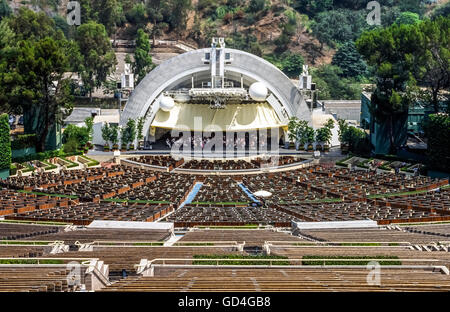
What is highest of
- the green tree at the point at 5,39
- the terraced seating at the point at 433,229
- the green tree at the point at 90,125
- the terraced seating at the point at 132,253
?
the green tree at the point at 5,39

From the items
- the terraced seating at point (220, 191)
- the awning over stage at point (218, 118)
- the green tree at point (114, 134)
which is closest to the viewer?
the terraced seating at point (220, 191)

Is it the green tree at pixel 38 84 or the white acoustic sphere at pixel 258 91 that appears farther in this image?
the white acoustic sphere at pixel 258 91

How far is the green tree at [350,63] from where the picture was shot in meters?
106

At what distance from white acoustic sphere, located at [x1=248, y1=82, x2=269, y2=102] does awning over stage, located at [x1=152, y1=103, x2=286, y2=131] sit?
9.72 feet

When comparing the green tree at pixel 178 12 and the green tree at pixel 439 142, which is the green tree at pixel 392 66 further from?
the green tree at pixel 178 12

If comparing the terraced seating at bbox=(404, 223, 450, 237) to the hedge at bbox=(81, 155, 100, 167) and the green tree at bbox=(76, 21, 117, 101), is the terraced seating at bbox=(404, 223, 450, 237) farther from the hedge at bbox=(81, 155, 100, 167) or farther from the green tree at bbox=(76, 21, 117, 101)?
the green tree at bbox=(76, 21, 117, 101)

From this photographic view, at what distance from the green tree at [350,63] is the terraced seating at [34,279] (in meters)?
95.3

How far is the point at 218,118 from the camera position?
207 feet

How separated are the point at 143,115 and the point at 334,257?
47.5 m

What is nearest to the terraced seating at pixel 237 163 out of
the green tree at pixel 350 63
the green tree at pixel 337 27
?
the green tree at pixel 350 63

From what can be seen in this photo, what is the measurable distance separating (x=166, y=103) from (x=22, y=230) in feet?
120

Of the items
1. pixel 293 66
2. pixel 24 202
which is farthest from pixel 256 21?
pixel 24 202

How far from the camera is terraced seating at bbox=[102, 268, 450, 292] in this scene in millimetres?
11578
